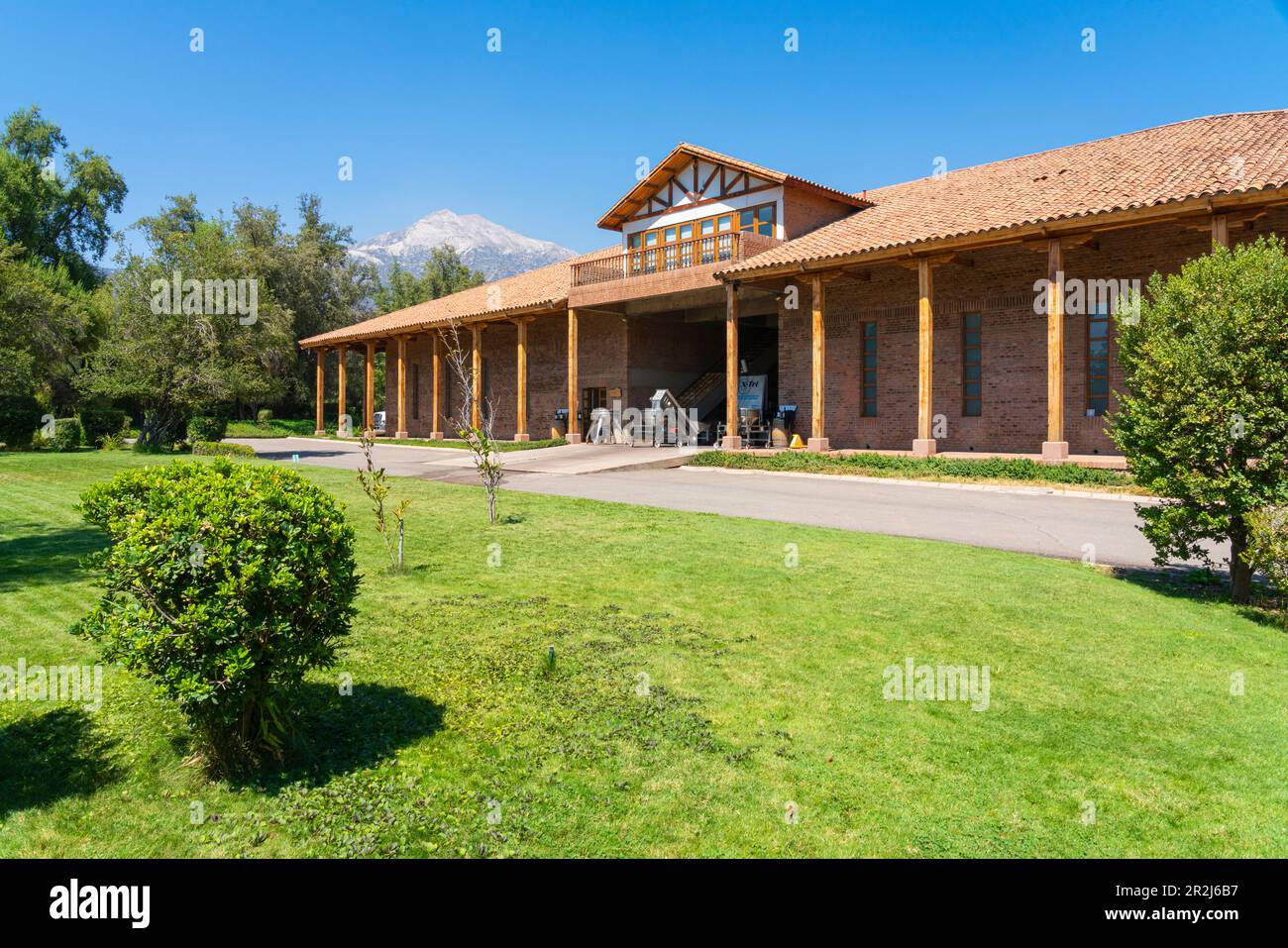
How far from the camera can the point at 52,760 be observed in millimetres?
3734

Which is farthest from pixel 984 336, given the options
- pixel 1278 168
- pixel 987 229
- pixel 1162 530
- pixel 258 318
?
pixel 258 318

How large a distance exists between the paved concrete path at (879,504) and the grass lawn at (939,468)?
0.67 m

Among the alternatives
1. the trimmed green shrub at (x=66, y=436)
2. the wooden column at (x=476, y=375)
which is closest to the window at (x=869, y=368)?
the wooden column at (x=476, y=375)

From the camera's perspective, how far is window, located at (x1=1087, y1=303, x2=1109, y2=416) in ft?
62.4

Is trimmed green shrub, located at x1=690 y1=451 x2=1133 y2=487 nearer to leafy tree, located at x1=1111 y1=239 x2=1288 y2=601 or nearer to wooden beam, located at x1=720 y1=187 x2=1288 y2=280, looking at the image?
wooden beam, located at x1=720 y1=187 x2=1288 y2=280

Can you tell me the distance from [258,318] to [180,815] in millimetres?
27612

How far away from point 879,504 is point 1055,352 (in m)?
7.29

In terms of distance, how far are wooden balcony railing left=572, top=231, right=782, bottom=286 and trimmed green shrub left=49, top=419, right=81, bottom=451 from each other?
1764 centimetres

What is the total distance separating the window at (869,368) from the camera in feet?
77.1

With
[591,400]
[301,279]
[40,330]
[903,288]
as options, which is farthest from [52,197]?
[903,288]

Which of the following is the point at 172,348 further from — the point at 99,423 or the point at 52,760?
the point at 52,760

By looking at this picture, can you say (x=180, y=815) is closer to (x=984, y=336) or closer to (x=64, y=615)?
(x=64, y=615)

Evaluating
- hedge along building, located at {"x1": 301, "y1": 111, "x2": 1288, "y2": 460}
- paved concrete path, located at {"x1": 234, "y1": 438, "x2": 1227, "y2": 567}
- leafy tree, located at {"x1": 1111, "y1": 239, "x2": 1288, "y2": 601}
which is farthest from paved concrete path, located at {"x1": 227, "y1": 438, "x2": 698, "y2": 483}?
leafy tree, located at {"x1": 1111, "y1": 239, "x2": 1288, "y2": 601}

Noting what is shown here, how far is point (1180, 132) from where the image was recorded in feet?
67.7
